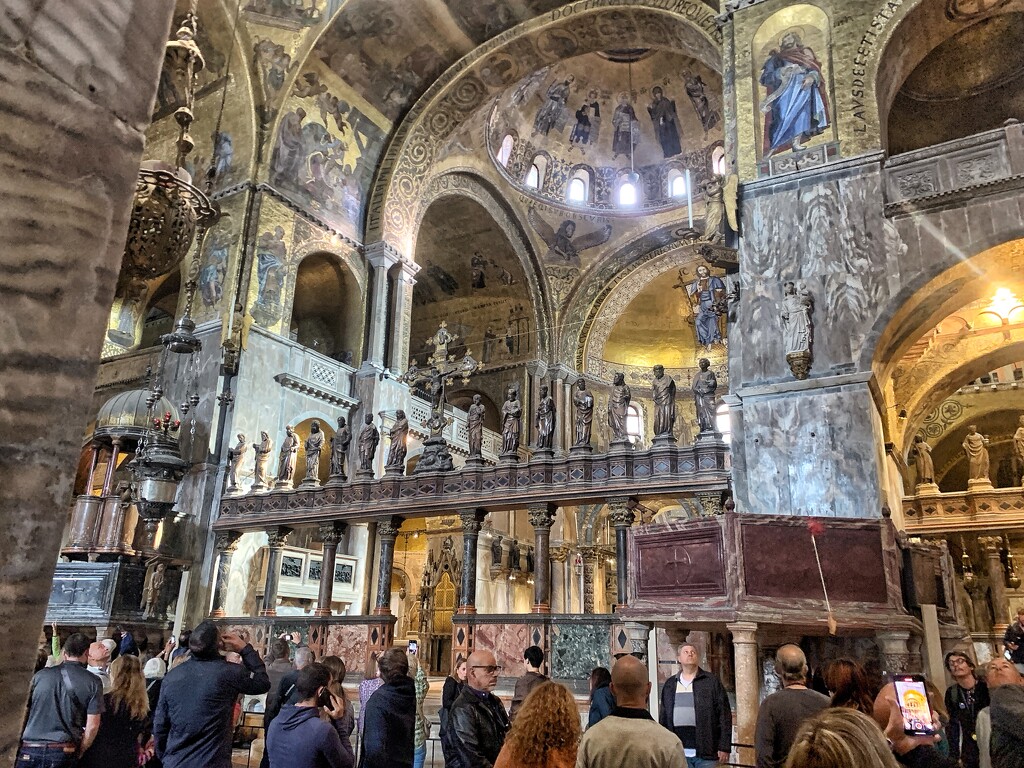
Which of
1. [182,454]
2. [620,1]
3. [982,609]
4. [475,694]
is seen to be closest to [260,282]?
[182,454]

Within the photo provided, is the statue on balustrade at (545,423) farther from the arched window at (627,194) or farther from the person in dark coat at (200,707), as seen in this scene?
the arched window at (627,194)

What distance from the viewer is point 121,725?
3.77 m

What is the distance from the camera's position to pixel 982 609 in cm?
1706

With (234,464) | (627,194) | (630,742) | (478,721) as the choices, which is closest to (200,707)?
(478,721)

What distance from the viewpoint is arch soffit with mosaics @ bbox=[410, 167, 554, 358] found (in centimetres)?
2086

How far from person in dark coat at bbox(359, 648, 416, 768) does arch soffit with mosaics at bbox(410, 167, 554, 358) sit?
17.7 metres

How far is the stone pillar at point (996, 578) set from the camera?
16172 millimetres

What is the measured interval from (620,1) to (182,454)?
12633mm

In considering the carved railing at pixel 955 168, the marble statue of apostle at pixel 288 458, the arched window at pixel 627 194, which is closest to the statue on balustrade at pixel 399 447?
the marble statue of apostle at pixel 288 458

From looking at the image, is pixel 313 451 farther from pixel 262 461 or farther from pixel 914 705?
pixel 914 705

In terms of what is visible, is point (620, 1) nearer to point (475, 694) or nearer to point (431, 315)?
point (431, 315)

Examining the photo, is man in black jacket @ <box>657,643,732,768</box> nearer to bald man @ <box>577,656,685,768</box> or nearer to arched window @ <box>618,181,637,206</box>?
bald man @ <box>577,656,685,768</box>

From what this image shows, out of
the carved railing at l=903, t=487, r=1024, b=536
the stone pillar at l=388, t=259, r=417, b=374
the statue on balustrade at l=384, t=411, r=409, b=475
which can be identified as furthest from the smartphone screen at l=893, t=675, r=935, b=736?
the stone pillar at l=388, t=259, r=417, b=374

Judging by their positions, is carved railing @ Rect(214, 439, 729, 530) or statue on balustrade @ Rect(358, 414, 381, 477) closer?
carved railing @ Rect(214, 439, 729, 530)
